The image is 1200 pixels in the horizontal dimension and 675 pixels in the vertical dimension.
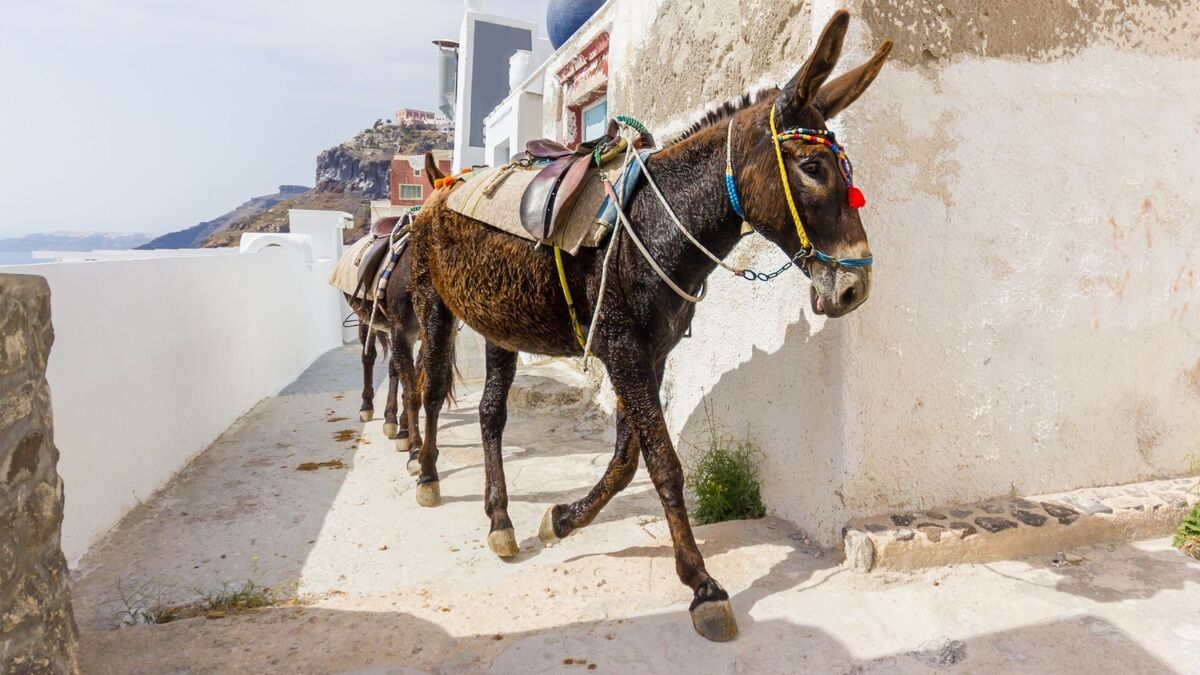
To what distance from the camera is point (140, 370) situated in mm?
4348

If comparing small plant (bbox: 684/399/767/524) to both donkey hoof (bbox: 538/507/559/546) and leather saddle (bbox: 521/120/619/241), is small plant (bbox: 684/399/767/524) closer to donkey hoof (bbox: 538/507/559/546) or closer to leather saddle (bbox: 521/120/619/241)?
donkey hoof (bbox: 538/507/559/546)

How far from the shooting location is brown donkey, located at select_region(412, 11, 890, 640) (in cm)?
217

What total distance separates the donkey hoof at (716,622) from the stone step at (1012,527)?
2.25 feet

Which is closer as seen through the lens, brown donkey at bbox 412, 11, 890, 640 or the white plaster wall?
brown donkey at bbox 412, 11, 890, 640

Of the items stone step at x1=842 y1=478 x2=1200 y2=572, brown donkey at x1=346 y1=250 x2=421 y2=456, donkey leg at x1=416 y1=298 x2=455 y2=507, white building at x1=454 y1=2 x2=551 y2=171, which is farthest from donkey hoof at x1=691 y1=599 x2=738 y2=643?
white building at x1=454 y1=2 x2=551 y2=171

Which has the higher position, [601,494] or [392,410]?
[601,494]

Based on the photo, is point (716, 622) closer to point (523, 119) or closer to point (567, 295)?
point (567, 295)

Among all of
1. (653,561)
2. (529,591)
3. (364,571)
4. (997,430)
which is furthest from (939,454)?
(364,571)

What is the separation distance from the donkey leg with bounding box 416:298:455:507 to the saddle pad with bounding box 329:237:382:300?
67.7 inches

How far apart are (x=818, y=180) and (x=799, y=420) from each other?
1319 mm

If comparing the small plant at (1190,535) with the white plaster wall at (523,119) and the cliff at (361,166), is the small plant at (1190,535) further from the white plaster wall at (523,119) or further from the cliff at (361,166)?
the cliff at (361,166)

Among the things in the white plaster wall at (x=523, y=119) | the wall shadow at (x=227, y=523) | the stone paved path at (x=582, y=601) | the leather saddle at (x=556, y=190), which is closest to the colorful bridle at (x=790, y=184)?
the leather saddle at (x=556, y=190)

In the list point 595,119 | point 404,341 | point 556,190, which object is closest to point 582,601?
point 556,190

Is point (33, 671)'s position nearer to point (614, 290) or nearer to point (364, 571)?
point (364, 571)
